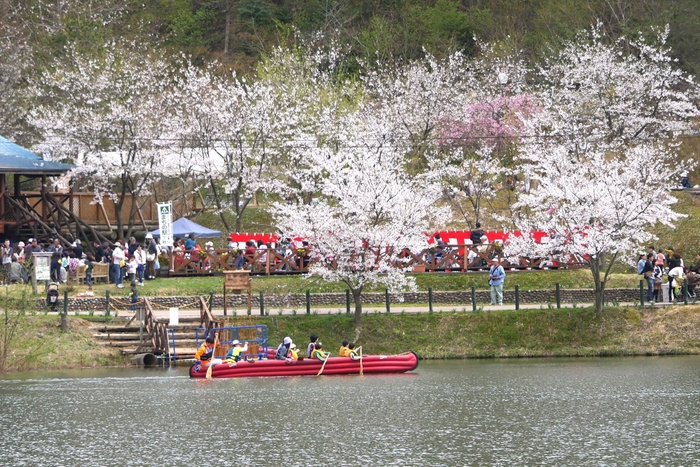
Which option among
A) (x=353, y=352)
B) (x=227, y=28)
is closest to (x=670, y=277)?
(x=353, y=352)

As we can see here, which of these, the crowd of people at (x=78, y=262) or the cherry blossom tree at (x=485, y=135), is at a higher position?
the cherry blossom tree at (x=485, y=135)

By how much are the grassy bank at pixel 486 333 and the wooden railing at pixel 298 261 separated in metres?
5.83

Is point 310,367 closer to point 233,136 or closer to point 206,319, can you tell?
point 206,319

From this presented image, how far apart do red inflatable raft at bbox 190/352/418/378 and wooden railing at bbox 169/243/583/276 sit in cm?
1051

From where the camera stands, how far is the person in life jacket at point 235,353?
34.9 m

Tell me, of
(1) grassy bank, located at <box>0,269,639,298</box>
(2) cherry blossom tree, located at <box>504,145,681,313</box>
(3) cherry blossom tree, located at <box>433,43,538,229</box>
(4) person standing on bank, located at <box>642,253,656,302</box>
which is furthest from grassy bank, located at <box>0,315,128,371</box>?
(3) cherry blossom tree, located at <box>433,43,538,229</box>

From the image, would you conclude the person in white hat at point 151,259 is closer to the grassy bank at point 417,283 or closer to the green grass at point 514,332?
the grassy bank at point 417,283

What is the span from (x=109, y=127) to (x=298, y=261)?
46.4 feet

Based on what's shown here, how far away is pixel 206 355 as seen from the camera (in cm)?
3488

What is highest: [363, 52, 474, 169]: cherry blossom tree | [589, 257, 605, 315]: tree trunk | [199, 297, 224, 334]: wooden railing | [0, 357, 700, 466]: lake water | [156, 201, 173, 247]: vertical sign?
[363, 52, 474, 169]: cherry blossom tree

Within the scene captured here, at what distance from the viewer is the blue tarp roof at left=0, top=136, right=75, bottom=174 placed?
49719 millimetres

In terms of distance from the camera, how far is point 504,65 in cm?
6438

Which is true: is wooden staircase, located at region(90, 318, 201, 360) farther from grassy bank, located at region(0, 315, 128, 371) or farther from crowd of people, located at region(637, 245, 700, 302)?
crowd of people, located at region(637, 245, 700, 302)

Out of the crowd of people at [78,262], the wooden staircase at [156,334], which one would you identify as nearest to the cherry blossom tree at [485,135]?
the crowd of people at [78,262]
